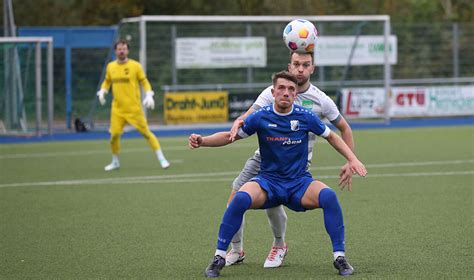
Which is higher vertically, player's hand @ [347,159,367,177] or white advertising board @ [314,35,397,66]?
white advertising board @ [314,35,397,66]

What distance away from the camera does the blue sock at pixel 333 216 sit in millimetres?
8156

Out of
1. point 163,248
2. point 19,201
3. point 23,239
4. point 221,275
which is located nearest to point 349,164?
point 221,275

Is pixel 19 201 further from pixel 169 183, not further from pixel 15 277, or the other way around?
pixel 15 277

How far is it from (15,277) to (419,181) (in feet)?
25.8

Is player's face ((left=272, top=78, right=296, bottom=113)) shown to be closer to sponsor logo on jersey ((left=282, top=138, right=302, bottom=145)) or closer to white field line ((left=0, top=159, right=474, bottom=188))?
sponsor logo on jersey ((left=282, top=138, right=302, bottom=145))

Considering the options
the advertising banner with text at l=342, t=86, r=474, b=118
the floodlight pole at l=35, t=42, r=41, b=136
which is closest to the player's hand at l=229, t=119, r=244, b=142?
the floodlight pole at l=35, t=42, r=41, b=136

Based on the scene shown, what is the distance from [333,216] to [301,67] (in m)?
1.26

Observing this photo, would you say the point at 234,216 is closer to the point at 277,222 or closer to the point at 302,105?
the point at 277,222

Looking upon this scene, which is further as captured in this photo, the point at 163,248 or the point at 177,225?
the point at 177,225

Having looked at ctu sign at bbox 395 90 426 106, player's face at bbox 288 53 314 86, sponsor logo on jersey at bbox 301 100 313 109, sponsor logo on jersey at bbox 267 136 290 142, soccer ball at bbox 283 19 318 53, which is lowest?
ctu sign at bbox 395 90 426 106

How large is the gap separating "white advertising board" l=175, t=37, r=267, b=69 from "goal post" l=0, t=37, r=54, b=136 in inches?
148

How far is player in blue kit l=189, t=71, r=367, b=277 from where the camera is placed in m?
8.17

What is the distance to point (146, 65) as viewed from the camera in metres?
27.6

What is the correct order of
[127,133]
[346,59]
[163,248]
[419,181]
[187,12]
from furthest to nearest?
[187,12] < [346,59] < [127,133] < [419,181] < [163,248]
